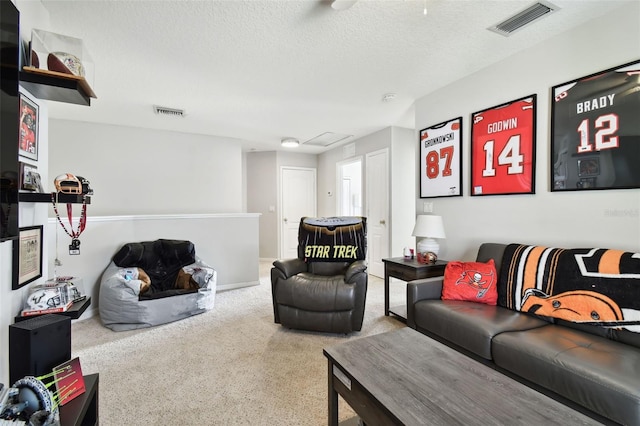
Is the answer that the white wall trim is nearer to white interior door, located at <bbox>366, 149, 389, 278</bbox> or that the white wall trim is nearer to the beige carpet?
the beige carpet

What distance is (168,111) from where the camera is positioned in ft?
12.1

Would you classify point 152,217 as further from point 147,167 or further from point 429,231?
point 429,231

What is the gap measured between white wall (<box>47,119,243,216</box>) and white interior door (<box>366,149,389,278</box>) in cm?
229

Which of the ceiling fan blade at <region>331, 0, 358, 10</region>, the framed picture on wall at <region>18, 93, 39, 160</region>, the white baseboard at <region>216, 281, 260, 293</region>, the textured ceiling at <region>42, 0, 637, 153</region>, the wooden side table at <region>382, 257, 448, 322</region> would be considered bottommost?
the white baseboard at <region>216, 281, 260, 293</region>

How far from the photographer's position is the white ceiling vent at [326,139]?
498cm

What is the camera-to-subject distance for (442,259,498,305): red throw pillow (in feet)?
7.17

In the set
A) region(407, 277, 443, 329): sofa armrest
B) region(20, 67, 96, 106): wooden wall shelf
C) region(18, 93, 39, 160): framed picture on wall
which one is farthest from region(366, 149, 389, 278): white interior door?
region(18, 93, 39, 160): framed picture on wall

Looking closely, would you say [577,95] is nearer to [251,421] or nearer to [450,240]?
[450,240]

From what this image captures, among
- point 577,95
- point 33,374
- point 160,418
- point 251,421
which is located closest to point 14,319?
point 33,374

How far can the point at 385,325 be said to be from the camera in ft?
9.54

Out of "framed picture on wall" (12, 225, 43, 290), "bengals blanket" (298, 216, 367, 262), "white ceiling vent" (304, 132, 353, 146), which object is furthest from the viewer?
"white ceiling vent" (304, 132, 353, 146)

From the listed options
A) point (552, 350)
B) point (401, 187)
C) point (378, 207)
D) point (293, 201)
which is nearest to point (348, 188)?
point (293, 201)

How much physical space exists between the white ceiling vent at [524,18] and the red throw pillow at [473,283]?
1.71m

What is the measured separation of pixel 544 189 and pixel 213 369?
9.40 ft
